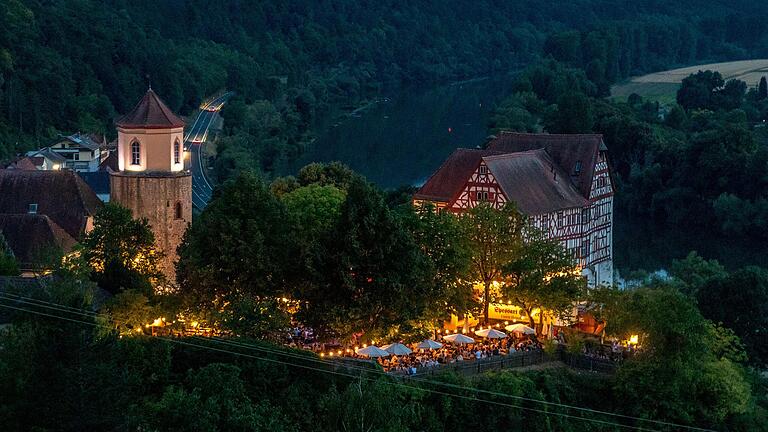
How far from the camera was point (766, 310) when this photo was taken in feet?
164

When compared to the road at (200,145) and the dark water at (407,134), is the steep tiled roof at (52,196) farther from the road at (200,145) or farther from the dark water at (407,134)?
the dark water at (407,134)

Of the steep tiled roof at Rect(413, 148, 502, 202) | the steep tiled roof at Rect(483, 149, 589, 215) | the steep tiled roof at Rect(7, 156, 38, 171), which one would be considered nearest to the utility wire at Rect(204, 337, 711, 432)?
the steep tiled roof at Rect(483, 149, 589, 215)

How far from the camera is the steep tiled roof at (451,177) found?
53.3 metres

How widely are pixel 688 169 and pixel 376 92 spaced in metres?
76.0

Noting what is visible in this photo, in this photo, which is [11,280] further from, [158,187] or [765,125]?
[765,125]

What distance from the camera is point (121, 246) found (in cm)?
4494

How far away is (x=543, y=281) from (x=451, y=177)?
9.28m

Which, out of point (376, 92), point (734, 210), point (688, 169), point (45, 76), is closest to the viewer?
point (734, 210)

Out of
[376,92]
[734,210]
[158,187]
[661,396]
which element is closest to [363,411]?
[661,396]

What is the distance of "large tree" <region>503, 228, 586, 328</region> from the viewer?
44.9 m

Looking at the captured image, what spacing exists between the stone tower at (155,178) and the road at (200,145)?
23.9 metres

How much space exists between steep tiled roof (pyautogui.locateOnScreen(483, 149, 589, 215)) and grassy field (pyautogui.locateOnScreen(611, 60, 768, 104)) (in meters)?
72.2

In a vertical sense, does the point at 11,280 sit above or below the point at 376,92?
below

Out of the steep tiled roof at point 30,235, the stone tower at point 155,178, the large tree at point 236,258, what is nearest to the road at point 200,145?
the stone tower at point 155,178
